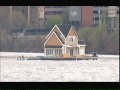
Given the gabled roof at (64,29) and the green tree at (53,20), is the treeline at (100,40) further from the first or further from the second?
the green tree at (53,20)

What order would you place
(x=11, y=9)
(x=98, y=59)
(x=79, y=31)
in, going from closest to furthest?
1. (x=11, y=9)
2. (x=79, y=31)
3. (x=98, y=59)

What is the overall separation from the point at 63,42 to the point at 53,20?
453 millimetres

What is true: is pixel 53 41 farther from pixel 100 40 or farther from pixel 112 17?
pixel 112 17

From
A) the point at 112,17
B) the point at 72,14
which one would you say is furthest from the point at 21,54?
the point at 112,17

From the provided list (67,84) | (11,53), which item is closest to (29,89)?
(67,84)

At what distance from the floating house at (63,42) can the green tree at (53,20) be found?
0.23 ft

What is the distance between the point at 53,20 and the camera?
653 cm

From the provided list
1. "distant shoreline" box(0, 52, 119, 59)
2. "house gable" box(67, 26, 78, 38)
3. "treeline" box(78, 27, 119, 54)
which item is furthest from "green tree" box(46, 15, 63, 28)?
"distant shoreline" box(0, 52, 119, 59)

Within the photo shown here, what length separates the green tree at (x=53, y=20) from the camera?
6.49m

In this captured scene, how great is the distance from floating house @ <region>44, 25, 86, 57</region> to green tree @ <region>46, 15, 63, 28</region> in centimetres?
7

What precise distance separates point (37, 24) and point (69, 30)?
18.9 inches

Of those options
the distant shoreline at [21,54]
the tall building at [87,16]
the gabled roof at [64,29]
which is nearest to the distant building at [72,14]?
the tall building at [87,16]

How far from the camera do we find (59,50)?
6.41m

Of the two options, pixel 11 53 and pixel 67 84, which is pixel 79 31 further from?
pixel 67 84
